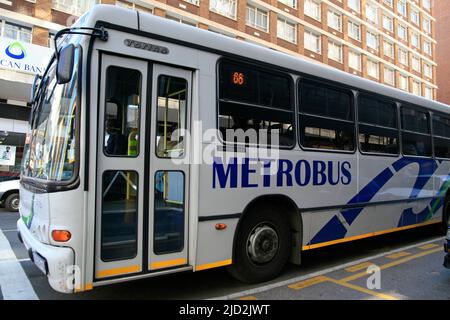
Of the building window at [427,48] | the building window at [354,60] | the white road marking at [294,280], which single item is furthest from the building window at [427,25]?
the white road marking at [294,280]

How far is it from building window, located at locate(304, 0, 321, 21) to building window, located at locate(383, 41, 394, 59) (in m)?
12.7

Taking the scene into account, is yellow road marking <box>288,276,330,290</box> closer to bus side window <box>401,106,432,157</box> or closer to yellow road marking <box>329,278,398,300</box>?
yellow road marking <box>329,278,398,300</box>

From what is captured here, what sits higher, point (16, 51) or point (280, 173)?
point (16, 51)

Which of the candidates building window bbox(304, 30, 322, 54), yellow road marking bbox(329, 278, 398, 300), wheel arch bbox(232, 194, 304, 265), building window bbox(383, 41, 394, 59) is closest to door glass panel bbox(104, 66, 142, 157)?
wheel arch bbox(232, 194, 304, 265)

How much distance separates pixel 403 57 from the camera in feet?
150

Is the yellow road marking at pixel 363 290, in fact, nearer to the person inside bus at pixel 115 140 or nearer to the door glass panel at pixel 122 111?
the door glass panel at pixel 122 111

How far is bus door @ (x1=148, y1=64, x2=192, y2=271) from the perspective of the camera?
4043mm

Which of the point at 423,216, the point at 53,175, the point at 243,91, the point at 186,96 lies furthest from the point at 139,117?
the point at 423,216

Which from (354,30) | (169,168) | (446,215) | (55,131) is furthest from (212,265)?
(354,30)

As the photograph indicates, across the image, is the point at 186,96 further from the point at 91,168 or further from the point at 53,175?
the point at 53,175

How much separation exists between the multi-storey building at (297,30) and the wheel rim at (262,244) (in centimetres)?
349

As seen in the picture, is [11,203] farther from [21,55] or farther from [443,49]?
[443,49]

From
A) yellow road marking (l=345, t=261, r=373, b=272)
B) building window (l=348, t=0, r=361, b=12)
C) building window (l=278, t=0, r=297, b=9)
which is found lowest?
yellow road marking (l=345, t=261, r=373, b=272)

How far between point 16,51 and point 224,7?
46.3 feet
